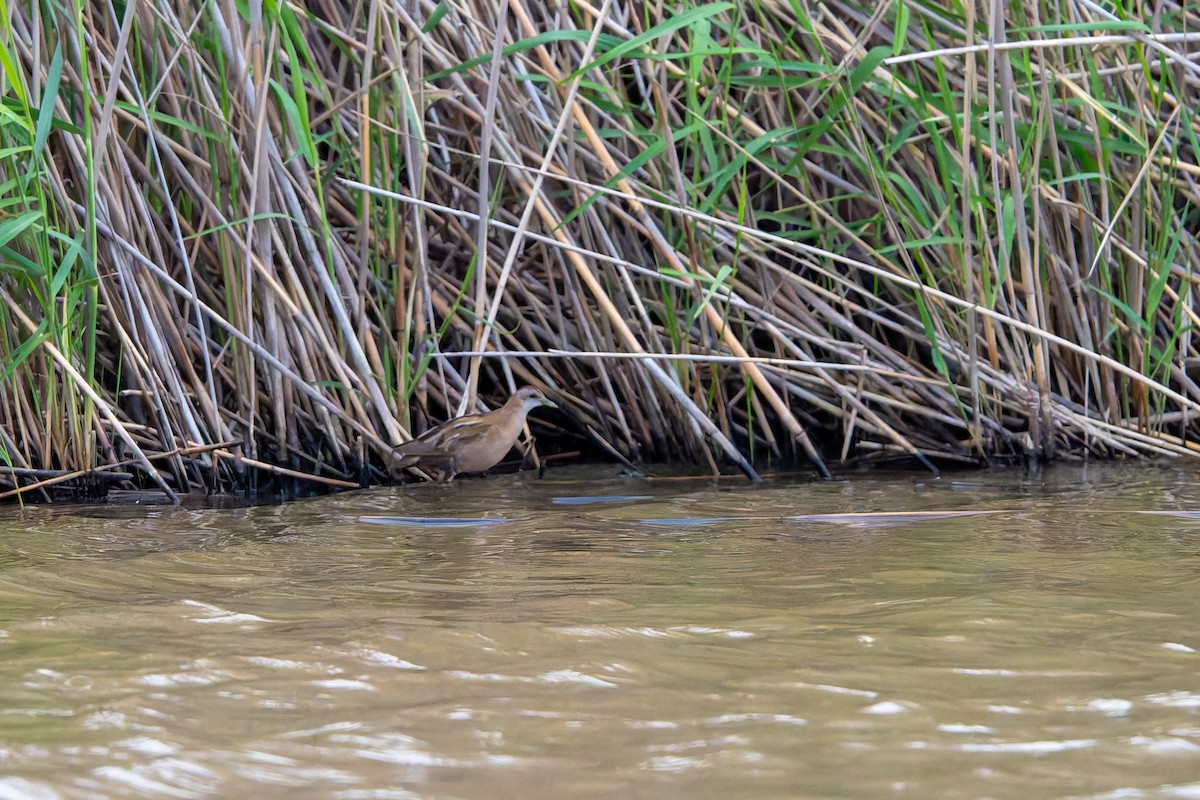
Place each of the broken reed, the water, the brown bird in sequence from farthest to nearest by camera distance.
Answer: the brown bird
the broken reed
the water

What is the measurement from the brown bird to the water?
746mm

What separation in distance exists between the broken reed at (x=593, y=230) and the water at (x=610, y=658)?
0.88 meters

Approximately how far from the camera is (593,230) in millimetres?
4887

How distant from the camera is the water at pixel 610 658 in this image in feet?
5.58

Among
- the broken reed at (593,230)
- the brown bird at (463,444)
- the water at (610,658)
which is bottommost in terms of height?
the water at (610,658)

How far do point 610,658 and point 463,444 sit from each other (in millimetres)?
2475

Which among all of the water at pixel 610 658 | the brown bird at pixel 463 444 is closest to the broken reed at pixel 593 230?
the brown bird at pixel 463 444

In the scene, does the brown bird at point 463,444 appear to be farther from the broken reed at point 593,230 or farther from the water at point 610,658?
the water at point 610,658

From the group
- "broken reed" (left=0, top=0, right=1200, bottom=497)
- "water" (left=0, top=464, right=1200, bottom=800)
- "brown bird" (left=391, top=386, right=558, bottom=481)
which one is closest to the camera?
"water" (left=0, top=464, right=1200, bottom=800)

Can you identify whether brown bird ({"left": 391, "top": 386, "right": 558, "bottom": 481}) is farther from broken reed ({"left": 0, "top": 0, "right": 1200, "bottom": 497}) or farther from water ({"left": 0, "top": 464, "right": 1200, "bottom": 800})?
water ({"left": 0, "top": 464, "right": 1200, "bottom": 800})

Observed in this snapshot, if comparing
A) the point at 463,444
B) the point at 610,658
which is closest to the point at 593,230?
the point at 463,444

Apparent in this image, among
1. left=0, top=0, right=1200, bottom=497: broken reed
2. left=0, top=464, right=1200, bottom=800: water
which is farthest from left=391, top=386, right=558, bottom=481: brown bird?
left=0, top=464, right=1200, bottom=800: water

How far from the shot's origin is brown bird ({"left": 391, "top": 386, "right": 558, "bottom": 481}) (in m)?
4.54

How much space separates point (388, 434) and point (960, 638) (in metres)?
2.70
